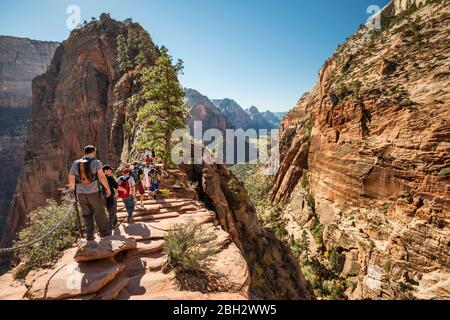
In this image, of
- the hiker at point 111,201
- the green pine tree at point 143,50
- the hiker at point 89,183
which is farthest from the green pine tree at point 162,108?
the green pine tree at point 143,50

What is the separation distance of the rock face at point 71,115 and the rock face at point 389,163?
29228mm

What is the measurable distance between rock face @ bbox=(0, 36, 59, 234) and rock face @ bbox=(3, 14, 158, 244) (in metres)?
44.9

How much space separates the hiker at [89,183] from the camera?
539 cm

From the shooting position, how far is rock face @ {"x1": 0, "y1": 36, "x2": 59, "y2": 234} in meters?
78.2

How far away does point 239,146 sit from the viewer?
394ft

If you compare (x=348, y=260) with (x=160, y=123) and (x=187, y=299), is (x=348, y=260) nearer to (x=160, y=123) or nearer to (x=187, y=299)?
(x=160, y=123)

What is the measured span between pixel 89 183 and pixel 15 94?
126693 mm

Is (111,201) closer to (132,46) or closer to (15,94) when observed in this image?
(132,46)

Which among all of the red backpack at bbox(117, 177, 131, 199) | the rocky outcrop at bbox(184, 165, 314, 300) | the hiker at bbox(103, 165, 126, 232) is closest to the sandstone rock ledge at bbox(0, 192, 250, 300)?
the hiker at bbox(103, 165, 126, 232)

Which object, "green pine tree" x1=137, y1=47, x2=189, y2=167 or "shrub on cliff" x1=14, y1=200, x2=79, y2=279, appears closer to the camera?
"shrub on cliff" x1=14, y1=200, x2=79, y2=279

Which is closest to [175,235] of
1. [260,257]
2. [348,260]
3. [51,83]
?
[260,257]

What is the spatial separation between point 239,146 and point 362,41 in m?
84.3

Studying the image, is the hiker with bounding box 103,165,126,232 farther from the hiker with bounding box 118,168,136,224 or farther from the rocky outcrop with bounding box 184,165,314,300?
the rocky outcrop with bounding box 184,165,314,300

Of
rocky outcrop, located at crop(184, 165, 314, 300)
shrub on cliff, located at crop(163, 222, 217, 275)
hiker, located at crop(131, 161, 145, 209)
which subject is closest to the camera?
shrub on cliff, located at crop(163, 222, 217, 275)
